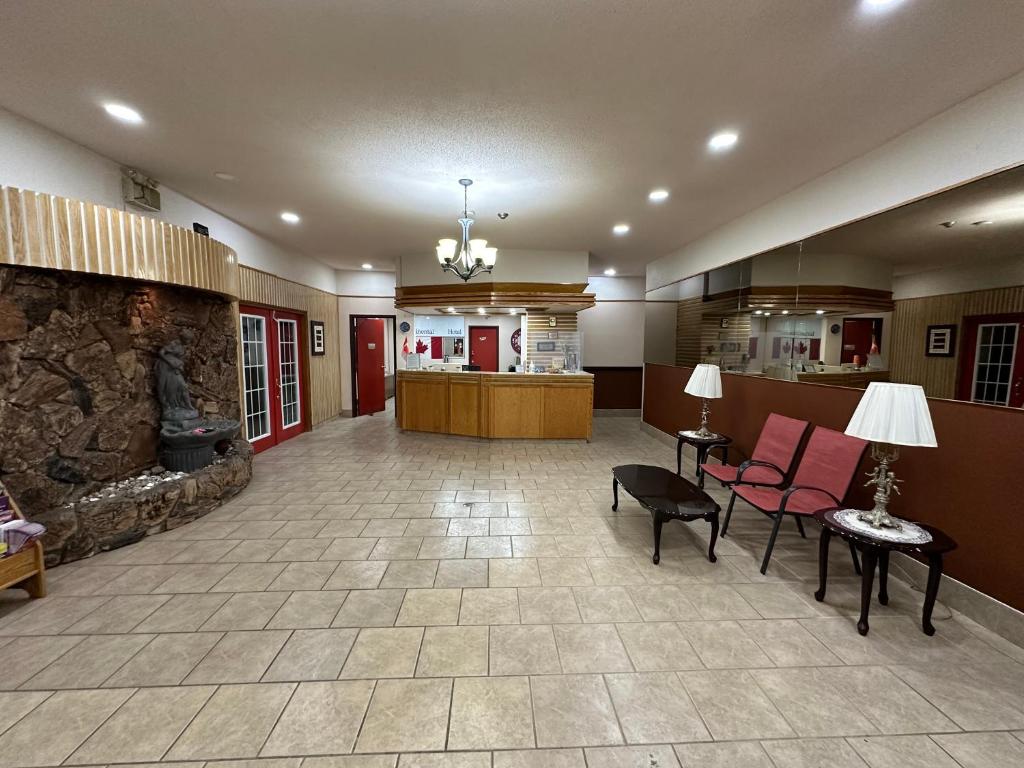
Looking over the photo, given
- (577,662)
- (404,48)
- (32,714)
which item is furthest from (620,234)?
(32,714)

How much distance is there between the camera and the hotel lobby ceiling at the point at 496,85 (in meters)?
2.00

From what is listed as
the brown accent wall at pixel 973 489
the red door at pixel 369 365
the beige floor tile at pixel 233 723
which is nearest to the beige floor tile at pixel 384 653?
the beige floor tile at pixel 233 723

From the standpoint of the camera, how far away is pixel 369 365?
912 centimetres

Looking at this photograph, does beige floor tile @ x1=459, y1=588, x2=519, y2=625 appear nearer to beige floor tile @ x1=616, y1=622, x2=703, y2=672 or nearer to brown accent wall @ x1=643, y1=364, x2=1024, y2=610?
beige floor tile @ x1=616, y1=622, x2=703, y2=672

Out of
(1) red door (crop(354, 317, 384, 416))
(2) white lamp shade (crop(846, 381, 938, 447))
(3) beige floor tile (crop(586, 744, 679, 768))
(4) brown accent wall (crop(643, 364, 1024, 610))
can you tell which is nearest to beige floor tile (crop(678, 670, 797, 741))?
(3) beige floor tile (crop(586, 744, 679, 768))

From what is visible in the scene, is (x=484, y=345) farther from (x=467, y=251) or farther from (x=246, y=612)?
(x=246, y=612)

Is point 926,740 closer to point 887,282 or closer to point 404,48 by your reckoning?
point 887,282

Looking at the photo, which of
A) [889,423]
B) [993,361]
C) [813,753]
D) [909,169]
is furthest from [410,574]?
[909,169]

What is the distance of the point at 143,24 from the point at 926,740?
4.96 metres

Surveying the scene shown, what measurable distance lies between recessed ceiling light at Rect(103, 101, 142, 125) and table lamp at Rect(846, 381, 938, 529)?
5.22 metres

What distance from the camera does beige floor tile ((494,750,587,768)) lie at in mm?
1554

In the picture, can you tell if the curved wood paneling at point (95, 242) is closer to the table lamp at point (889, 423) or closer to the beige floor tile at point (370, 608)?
the beige floor tile at point (370, 608)

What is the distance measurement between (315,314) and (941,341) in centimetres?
847

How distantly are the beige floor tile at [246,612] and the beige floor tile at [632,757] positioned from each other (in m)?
1.92
